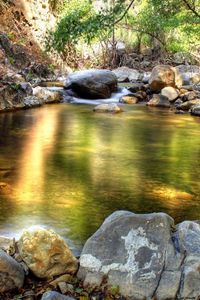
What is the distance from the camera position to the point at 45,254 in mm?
4363

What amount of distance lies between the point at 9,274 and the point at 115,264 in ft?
2.96

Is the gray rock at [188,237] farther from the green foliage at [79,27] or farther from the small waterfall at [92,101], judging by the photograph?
the small waterfall at [92,101]

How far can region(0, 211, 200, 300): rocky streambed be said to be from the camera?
4055 millimetres

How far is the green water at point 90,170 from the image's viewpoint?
20.1 ft

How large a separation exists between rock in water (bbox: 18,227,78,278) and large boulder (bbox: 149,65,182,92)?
15772 mm

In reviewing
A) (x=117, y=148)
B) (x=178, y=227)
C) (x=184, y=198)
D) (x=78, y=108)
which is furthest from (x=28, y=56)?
(x=178, y=227)

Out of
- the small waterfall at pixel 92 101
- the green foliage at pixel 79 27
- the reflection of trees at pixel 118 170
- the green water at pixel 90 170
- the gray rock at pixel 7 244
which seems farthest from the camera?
the small waterfall at pixel 92 101

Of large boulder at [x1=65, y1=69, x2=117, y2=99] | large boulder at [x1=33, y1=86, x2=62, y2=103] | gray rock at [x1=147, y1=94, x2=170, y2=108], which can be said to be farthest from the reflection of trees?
large boulder at [x1=65, y1=69, x2=117, y2=99]

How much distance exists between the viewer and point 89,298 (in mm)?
4059

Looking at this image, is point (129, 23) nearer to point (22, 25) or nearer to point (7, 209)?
point (22, 25)

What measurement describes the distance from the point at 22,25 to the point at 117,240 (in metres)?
23.7

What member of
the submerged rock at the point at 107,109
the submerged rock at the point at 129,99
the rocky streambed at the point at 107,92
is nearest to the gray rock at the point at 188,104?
the rocky streambed at the point at 107,92

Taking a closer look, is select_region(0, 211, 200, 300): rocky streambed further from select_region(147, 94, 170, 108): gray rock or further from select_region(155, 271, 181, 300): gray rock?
select_region(147, 94, 170, 108): gray rock

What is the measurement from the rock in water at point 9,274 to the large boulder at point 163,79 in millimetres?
16100
